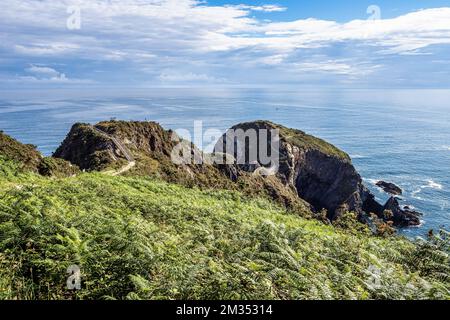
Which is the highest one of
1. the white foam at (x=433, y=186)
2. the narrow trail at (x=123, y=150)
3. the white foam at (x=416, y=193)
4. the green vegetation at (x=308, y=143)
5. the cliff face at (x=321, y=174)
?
the narrow trail at (x=123, y=150)

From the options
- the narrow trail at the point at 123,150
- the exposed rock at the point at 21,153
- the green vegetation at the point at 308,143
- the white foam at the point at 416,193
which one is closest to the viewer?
the exposed rock at the point at 21,153

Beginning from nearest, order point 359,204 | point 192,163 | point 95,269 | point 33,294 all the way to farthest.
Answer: point 33,294
point 95,269
point 192,163
point 359,204

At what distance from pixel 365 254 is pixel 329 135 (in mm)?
164570

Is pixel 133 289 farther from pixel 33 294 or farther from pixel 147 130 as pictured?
pixel 147 130

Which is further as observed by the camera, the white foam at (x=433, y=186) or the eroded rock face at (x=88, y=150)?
the white foam at (x=433, y=186)

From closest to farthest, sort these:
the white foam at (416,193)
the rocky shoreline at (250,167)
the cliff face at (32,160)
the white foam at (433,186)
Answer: the cliff face at (32,160) → the rocky shoreline at (250,167) → the white foam at (416,193) → the white foam at (433,186)

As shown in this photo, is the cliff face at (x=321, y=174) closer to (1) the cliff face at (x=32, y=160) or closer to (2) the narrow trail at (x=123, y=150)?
(2) the narrow trail at (x=123, y=150)

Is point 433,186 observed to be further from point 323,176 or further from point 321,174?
point 321,174

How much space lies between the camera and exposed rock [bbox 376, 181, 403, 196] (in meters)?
90.1

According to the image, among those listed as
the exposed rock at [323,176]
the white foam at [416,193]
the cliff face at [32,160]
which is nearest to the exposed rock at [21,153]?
the cliff face at [32,160]

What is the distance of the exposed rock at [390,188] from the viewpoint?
9012 centimetres

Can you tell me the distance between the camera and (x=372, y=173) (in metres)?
108

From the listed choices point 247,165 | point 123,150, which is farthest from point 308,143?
point 123,150

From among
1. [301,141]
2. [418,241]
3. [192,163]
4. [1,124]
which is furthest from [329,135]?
[418,241]
